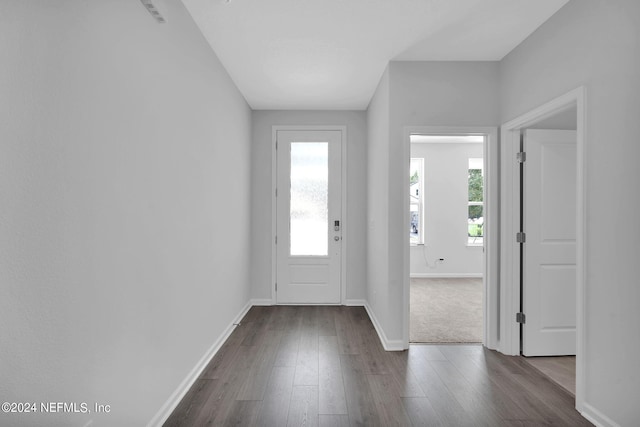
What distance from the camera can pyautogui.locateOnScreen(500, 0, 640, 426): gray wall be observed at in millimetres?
1731

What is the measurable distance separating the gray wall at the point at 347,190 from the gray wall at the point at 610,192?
8.42 feet

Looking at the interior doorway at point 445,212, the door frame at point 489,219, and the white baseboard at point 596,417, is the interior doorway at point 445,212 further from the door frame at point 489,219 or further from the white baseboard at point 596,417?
the white baseboard at point 596,417

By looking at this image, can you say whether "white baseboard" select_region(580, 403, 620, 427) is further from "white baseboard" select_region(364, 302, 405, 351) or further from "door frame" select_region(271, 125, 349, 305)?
"door frame" select_region(271, 125, 349, 305)

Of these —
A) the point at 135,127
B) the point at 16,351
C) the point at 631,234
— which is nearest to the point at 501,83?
the point at 631,234

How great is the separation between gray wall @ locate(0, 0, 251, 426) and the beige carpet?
2.38m

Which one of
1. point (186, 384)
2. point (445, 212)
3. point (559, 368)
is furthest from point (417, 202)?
point (186, 384)

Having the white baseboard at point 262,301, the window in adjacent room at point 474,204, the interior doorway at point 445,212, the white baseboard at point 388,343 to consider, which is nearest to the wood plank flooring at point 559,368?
the white baseboard at point 388,343

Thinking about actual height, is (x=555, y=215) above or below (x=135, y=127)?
below

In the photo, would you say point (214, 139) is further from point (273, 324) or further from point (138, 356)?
point (273, 324)

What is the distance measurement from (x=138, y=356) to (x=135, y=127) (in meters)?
1.17

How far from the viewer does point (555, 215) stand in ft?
9.41

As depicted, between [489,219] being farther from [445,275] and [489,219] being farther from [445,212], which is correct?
[445,275]

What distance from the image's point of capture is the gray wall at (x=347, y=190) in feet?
14.8

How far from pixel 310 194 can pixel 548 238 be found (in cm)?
274
